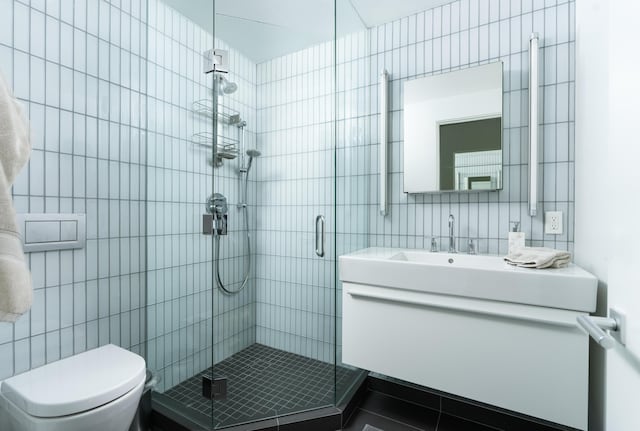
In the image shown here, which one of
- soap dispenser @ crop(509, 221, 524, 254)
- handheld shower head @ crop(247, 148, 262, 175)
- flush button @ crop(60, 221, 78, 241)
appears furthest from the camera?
soap dispenser @ crop(509, 221, 524, 254)

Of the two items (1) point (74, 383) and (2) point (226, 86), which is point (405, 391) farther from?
(2) point (226, 86)

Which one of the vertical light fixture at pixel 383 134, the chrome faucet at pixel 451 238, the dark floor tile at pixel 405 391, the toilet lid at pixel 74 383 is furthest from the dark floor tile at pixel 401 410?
the toilet lid at pixel 74 383

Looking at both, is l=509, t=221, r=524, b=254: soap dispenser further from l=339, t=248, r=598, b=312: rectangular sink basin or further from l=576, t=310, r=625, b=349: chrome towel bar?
l=576, t=310, r=625, b=349: chrome towel bar

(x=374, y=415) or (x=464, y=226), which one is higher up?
(x=464, y=226)

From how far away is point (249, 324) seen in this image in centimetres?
151

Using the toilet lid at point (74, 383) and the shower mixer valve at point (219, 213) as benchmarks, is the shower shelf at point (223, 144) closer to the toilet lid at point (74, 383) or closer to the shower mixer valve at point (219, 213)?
the shower mixer valve at point (219, 213)

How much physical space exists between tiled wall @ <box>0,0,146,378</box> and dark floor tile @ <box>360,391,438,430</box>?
4.35 ft

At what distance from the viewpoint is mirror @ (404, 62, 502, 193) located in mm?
1688

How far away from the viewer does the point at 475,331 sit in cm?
131

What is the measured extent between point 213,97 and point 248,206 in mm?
503

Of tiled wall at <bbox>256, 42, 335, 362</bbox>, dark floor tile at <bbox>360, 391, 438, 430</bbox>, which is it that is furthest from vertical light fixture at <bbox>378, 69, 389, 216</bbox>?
dark floor tile at <bbox>360, 391, 438, 430</bbox>

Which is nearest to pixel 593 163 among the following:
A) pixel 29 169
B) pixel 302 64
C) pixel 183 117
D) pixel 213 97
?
pixel 302 64

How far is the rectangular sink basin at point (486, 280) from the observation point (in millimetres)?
1145

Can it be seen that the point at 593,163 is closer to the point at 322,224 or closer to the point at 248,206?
the point at 322,224
